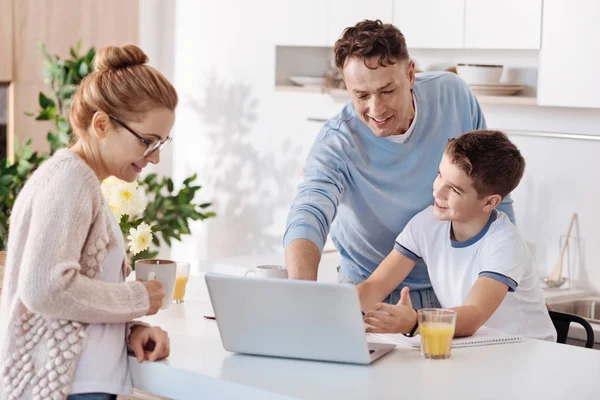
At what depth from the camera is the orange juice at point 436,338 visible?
1.82 meters

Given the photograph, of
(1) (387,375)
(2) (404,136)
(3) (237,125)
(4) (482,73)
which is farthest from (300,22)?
(1) (387,375)

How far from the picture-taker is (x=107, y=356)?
1775mm

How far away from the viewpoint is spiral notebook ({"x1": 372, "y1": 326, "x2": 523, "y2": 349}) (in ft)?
6.39

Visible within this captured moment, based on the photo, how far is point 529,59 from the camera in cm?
371

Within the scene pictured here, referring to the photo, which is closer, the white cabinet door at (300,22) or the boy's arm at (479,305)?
the boy's arm at (479,305)

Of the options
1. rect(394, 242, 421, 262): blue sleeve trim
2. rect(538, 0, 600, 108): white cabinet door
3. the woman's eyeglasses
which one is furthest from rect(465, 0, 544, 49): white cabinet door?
the woman's eyeglasses

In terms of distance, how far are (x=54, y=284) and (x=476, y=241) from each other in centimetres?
106

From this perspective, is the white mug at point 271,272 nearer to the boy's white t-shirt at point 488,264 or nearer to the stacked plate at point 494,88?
the boy's white t-shirt at point 488,264

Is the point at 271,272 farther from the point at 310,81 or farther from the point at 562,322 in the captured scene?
the point at 310,81

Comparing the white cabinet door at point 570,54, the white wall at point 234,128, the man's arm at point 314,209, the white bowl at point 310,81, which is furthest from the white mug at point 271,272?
the white wall at point 234,128

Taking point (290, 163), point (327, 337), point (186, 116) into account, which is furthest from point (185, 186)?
point (327, 337)

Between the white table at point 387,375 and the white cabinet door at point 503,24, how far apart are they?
1739 mm

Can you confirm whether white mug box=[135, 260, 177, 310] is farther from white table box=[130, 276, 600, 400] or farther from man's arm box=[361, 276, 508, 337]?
man's arm box=[361, 276, 508, 337]

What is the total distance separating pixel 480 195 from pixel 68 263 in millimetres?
1036
